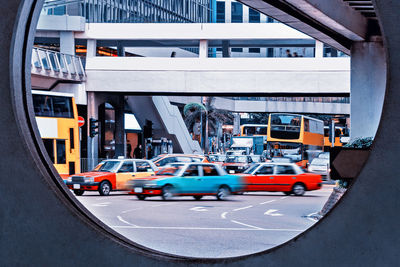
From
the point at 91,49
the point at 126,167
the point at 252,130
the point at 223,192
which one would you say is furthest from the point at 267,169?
the point at 252,130

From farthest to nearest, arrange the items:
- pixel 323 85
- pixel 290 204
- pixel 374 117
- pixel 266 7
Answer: pixel 323 85, pixel 290 204, pixel 374 117, pixel 266 7

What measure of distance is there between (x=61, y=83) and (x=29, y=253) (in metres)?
32.3

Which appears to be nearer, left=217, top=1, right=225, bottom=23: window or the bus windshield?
the bus windshield

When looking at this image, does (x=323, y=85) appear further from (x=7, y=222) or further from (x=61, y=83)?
(x=7, y=222)

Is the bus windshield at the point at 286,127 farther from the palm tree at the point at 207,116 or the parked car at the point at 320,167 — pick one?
the palm tree at the point at 207,116

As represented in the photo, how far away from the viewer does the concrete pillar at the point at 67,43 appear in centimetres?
3884

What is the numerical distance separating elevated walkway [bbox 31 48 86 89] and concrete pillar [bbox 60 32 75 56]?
3987 millimetres

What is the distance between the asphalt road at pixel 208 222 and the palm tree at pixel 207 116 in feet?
145

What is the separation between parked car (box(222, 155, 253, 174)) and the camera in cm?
3364

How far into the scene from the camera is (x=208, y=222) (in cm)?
1484

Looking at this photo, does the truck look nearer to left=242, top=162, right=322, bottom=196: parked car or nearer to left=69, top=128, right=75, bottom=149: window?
left=242, top=162, right=322, bottom=196: parked car

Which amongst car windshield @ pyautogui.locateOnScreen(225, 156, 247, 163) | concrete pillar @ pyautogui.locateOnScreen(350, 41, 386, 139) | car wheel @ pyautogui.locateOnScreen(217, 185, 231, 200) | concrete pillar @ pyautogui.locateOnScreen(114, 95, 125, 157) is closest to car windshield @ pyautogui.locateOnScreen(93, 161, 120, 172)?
car wheel @ pyautogui.locateOnScreen(217, 185, 231, 200)

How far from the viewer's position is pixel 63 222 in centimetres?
420

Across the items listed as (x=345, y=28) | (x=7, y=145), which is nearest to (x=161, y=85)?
(x=345, y=28)
